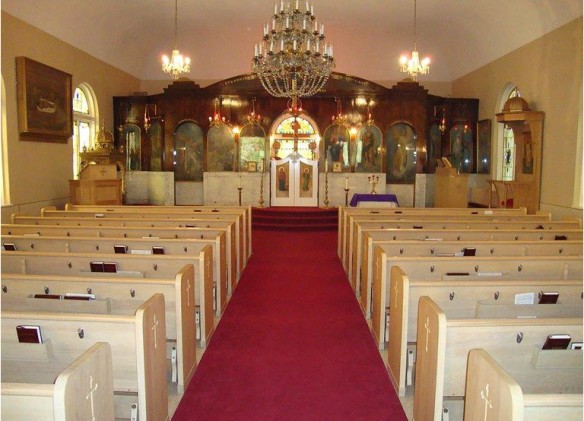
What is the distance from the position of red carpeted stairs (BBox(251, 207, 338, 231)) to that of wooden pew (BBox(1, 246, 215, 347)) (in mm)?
7117

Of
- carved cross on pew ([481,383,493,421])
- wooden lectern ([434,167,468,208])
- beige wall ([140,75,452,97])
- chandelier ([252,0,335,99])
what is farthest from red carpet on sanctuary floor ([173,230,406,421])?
beige wall ([140,75,452,97])

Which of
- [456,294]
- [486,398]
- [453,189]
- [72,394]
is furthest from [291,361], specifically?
[453,189]

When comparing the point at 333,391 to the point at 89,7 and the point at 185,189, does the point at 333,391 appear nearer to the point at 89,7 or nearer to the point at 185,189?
the point at 89,7

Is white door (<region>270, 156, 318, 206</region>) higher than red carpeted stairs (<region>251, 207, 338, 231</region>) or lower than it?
higher

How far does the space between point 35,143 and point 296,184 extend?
22.4 ft

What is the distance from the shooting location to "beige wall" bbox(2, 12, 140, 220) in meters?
9.27

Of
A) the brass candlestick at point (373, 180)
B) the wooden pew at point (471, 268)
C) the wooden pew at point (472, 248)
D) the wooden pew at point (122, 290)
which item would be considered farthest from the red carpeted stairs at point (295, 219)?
the wooden pew at point (122, 290)

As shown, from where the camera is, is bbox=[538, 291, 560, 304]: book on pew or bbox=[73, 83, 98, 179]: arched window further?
bbox=[73, 83, 98, 179]: arched window

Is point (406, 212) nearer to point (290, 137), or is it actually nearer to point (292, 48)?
point (292, 48)

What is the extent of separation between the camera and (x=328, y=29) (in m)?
15.4

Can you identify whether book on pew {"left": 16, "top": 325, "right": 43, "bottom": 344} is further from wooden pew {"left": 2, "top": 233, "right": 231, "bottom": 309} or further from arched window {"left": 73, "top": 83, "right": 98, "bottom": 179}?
arched window {"left": 73, "top": 83, "right": 98, "bottom": 179}

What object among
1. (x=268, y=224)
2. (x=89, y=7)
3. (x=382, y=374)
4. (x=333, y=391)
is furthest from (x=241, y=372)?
(x=89, y=7)

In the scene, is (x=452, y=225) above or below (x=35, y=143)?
below

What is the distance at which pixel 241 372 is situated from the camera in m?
4.25
